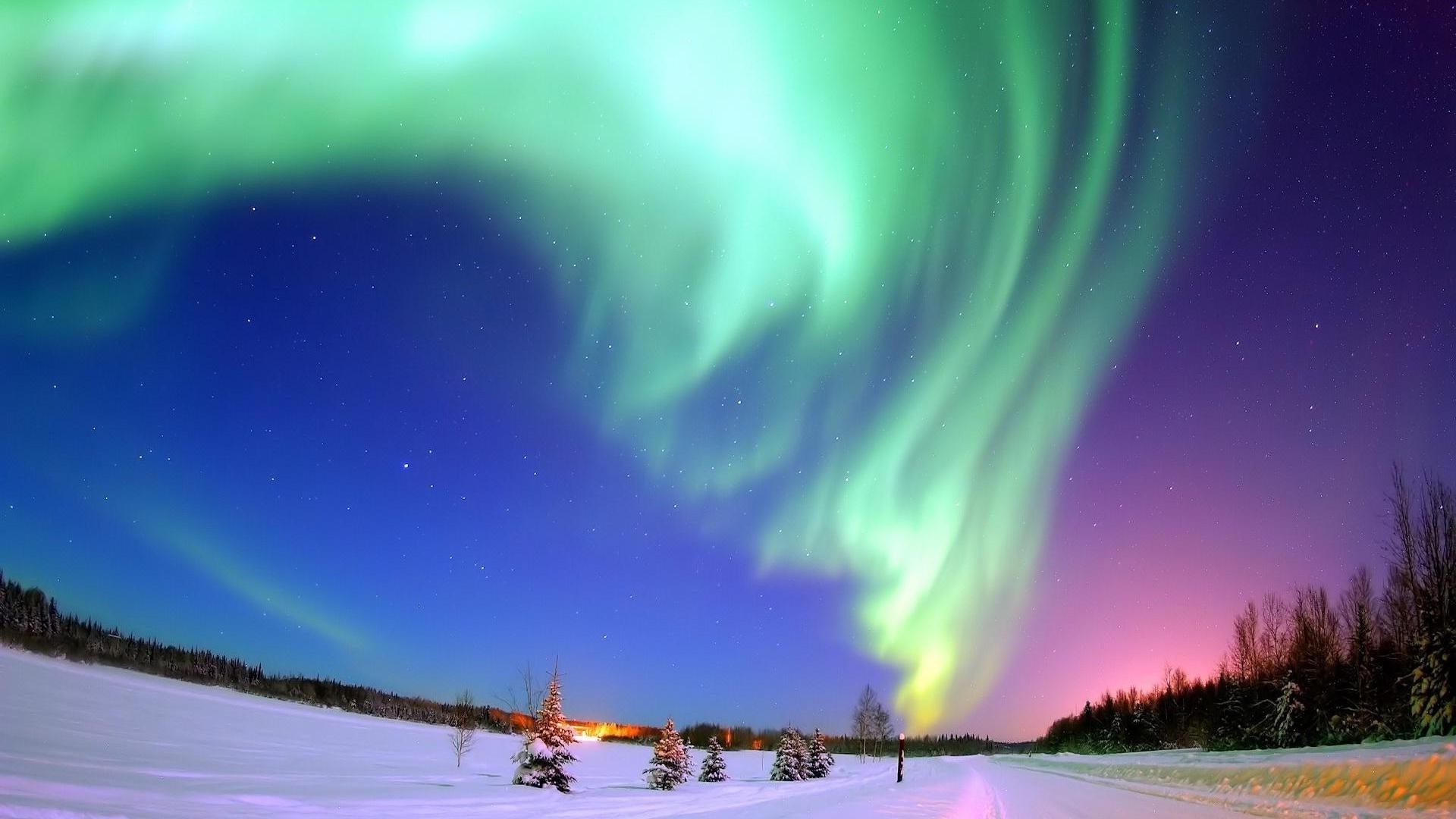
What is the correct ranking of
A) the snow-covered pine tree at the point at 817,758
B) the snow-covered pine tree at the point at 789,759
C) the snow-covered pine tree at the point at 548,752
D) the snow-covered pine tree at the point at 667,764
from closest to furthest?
the snow-covered pine tree at the point at 548,752 < the snow-covered pine tree at the point at 667,764 < the snow-covered pine tree at the point at 789,759 < the snow-covered pine tree at the point at 817,758

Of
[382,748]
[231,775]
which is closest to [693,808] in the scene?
[231,775]

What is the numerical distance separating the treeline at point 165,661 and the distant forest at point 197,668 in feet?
0.43

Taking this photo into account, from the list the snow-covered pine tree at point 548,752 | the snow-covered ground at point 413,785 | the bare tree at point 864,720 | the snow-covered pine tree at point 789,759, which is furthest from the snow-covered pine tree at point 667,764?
the bare tree at point 864,720

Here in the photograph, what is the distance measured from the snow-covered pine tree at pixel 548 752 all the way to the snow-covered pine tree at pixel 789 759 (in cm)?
1956

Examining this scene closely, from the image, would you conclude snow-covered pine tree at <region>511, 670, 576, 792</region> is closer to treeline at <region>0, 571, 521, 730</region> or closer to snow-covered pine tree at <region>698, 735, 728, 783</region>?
snow-covered pine tree at <region>698, 735, 728, 783</region>

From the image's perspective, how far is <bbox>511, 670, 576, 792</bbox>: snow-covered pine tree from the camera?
29391 mm

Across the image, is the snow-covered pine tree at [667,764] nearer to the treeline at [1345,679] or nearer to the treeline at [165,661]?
the treeline at [1345,679]

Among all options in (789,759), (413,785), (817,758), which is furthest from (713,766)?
(413,785)

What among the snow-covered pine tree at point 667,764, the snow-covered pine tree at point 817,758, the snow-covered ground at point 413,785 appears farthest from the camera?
the snow-covered pine tree at point 817,758

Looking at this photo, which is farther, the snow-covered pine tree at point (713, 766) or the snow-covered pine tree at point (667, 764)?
the snow-covered pine tree at point (713, 766)

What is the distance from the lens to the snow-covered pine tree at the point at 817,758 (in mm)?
48969

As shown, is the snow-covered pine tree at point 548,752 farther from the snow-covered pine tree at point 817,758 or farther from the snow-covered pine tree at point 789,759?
the snow-covered pine tree at point 817,758

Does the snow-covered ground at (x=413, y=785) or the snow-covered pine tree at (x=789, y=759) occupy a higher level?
the snow-covered ground at (x=413, y=785)

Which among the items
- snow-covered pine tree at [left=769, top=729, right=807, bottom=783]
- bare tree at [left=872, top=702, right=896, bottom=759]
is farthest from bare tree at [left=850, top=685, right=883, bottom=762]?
snow-covered pine tree at [left=769, top=729, right=807, bottom=783]
